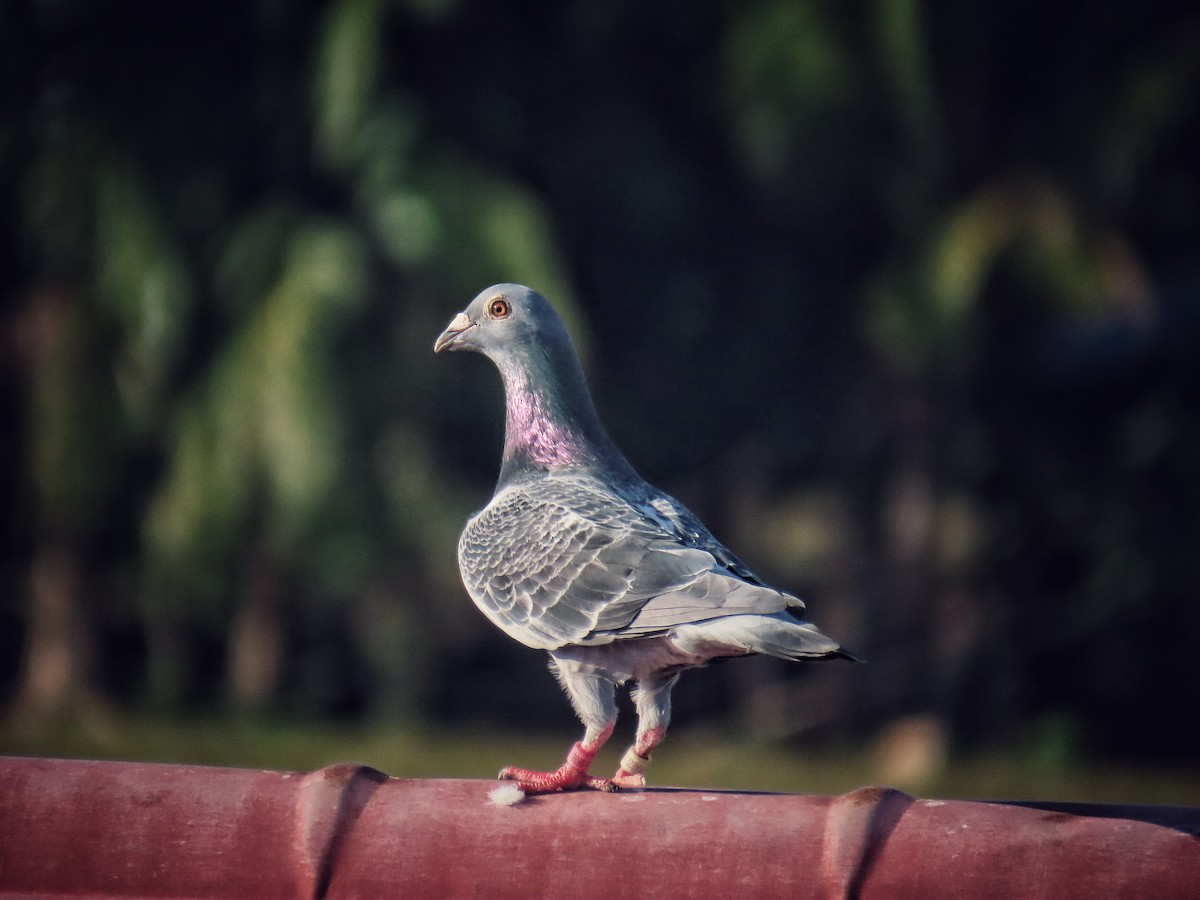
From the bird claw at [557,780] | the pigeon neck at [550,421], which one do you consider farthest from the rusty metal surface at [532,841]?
the pigeon neck at [550,421]

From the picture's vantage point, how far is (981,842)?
8.85ft

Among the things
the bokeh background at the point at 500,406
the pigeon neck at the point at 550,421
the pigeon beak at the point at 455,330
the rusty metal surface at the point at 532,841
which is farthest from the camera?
the bokeh background at the point at 500,406

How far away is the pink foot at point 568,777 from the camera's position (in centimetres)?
316

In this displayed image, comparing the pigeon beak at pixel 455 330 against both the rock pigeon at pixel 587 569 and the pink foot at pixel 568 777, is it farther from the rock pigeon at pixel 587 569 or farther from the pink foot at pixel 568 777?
the pink foot at pixel 568 777

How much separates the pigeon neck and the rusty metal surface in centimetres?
112

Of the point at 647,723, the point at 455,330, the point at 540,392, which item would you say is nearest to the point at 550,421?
the point at 540,392

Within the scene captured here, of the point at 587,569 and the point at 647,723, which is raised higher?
the point at 587,569

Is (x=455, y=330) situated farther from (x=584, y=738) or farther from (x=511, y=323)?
(x=584, y=738)

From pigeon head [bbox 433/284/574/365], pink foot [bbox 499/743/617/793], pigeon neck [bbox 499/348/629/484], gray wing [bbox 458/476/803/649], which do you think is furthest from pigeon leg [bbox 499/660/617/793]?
pigeon head [bbox 433/284/574/365]

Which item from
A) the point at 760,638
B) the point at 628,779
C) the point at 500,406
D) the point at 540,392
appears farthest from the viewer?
the point at 500,406

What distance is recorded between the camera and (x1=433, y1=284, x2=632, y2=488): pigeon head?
12.5 feet

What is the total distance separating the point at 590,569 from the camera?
11.3 feet

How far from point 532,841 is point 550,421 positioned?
1.34 metres

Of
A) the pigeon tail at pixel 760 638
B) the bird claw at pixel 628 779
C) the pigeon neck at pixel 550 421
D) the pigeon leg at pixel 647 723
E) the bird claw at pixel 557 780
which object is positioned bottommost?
the bird claw at pixel 628 779
